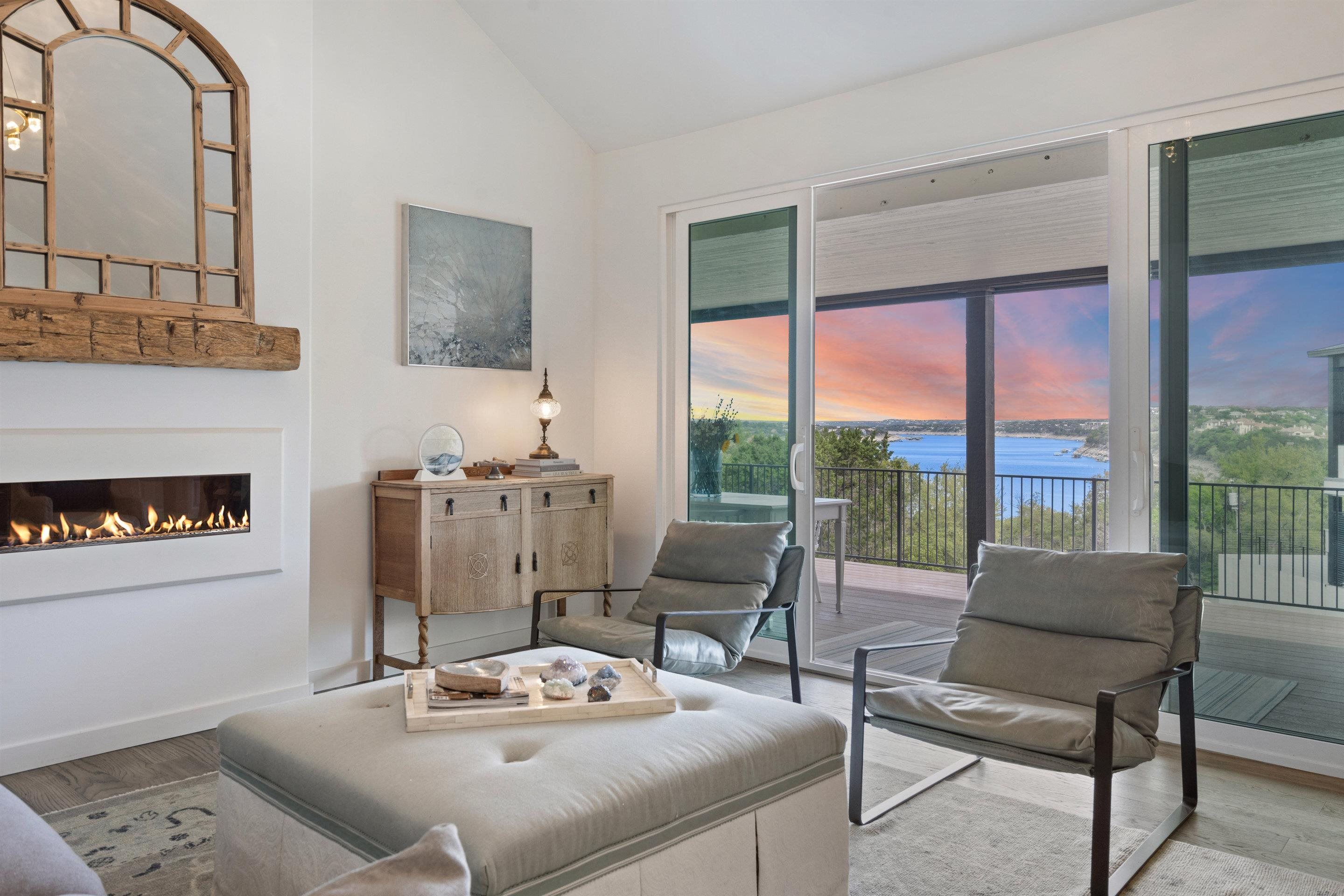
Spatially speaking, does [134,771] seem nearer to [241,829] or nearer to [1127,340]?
[241,829]

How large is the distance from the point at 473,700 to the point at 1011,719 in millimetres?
1414

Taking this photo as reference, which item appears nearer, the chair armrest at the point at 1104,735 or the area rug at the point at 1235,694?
the chair armrest at the point at 1104,735

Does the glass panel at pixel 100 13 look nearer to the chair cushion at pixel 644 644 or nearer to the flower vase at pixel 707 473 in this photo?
the chair cushion at pixel 644 644

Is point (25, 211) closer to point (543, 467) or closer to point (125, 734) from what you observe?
point (125, 734)

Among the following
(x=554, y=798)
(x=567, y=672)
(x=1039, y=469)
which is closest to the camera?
(x=554, y=798)

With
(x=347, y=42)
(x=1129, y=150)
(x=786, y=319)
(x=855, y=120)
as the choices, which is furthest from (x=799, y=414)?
(x=347, y=42)

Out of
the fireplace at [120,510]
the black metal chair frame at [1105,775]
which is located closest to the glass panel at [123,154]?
the fireplace at [120,510]

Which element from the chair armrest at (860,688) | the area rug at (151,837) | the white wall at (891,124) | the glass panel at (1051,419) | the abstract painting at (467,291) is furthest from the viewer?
the glass panel at (1051,419)

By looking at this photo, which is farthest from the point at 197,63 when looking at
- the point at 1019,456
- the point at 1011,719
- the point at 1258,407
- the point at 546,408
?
the point at 1019,456

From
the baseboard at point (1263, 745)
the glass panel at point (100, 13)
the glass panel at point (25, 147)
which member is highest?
the glass panel at point (100, 13)

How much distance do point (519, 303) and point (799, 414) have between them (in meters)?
1.60

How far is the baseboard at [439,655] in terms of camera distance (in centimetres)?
413

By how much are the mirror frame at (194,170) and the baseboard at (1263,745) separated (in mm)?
3859

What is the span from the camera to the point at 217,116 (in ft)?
11.7
